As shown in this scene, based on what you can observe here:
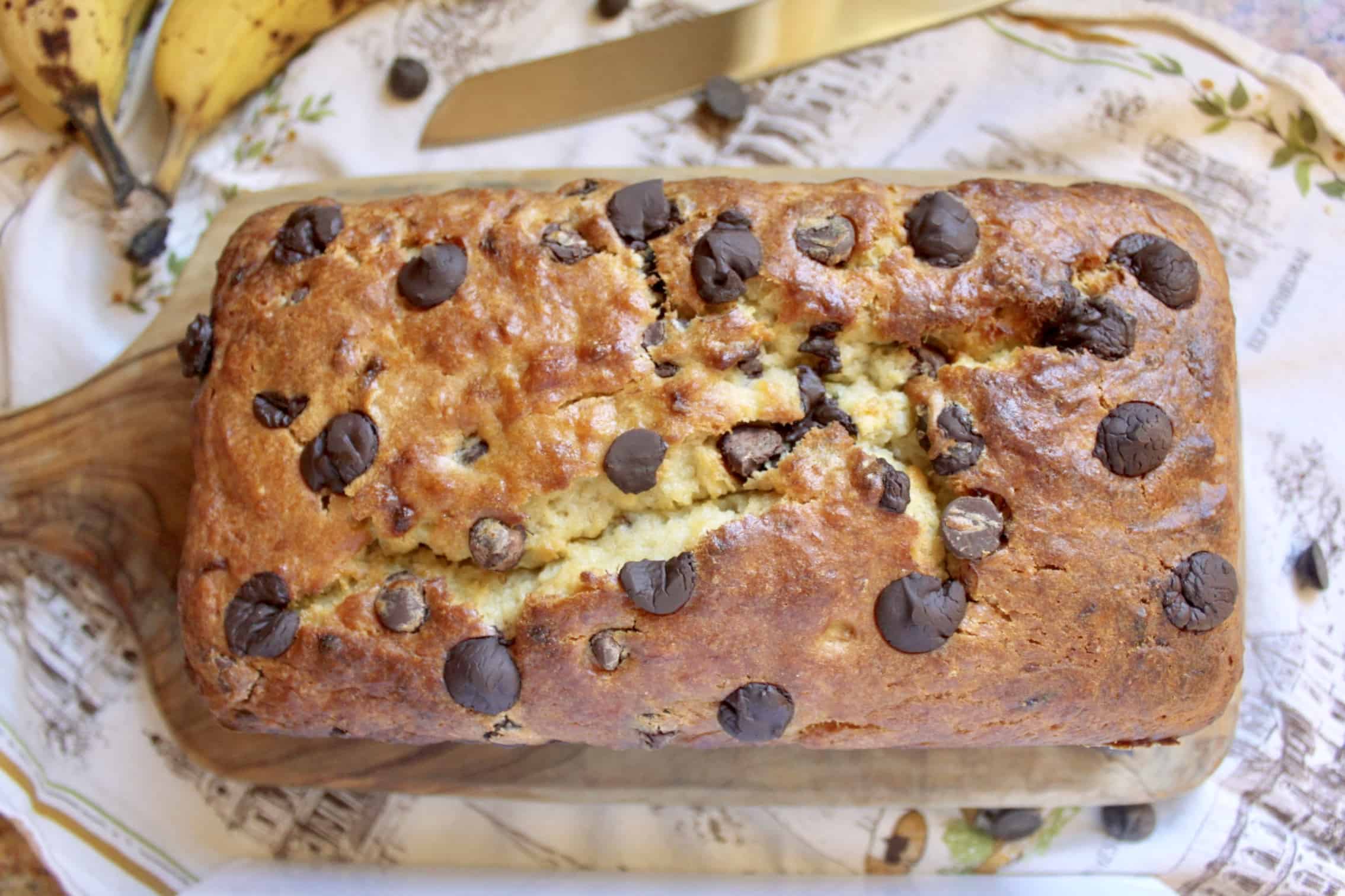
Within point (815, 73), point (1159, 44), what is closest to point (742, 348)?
point (815, 73)

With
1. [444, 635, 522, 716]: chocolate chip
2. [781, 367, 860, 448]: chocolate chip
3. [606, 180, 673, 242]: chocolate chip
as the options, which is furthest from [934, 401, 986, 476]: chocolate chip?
[444, 635, 522, 716]: chocolate chip

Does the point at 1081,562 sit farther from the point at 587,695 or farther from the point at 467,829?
the point at 467,829

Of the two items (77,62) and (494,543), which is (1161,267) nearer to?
(494,543)

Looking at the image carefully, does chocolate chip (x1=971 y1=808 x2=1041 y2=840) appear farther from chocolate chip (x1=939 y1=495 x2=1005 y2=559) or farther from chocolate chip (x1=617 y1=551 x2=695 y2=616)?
chocolate chip (x1=617 y1=551 x2=695 y2=616)

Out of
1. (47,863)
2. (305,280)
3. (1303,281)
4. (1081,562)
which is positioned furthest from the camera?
(1303,281)

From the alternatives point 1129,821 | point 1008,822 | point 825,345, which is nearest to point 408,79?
point 825,345

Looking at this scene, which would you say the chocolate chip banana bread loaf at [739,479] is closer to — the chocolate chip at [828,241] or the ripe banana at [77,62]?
the chocolate chip at [828,241]
